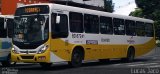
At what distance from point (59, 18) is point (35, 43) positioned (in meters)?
1.51

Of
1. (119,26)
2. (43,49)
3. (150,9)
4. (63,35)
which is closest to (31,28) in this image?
(43,49)

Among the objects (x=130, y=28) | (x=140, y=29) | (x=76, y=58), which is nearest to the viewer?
(x=76, y=58)

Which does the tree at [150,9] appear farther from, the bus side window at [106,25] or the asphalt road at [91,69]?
the asphalt road at [91,69]

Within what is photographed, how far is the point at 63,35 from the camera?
20.8m

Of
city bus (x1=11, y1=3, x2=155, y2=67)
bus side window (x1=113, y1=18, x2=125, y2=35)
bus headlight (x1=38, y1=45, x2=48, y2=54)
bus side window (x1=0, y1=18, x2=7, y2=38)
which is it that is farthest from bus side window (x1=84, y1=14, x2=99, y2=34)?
bus side window (x1=0, y1=18, x2=7, y2=38)

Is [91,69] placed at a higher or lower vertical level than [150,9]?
lower

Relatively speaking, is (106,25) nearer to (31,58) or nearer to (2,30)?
(2,30)

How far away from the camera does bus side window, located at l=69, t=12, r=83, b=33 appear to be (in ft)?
70.7

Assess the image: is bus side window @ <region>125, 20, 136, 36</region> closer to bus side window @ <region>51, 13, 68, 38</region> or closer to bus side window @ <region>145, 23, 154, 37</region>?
bus side window @ <region>145, 23, 154, 37</region>

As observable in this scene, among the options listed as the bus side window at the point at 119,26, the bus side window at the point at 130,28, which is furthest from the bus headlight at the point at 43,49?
the bus side window at the point at 130,28

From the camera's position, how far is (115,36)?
25.9 m

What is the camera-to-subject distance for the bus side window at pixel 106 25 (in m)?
24.5

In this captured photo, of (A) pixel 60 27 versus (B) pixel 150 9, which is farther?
(B) pixel 150 9

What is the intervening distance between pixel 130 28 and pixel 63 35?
8089mm
